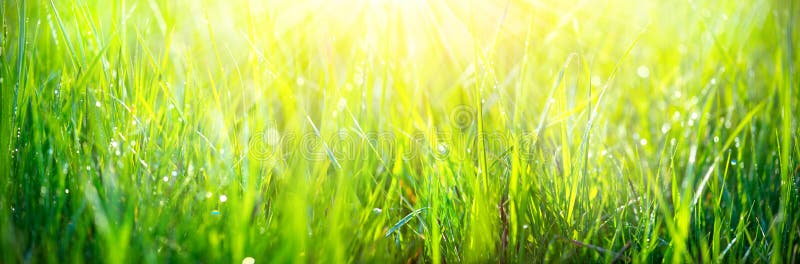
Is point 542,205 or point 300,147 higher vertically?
point 300,147

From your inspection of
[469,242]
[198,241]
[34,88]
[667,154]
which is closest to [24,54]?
[34,88]

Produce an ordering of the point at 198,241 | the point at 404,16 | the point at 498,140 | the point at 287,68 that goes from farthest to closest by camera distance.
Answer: the point at 404,16 → the point at 287,68 → the point at 498,140 → the point at 198,241

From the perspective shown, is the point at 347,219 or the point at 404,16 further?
the point at 404,16

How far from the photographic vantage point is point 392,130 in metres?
1.12

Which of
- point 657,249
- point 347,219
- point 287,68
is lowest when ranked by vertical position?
point 657,249

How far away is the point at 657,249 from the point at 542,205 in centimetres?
19

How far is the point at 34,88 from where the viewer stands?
3.05ft

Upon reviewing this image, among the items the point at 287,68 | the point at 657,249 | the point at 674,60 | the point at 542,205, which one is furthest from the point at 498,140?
the point at 674,60

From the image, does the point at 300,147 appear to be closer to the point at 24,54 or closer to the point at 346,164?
the point at 346,164

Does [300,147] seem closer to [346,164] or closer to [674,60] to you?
[346,164]

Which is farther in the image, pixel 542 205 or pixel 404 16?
pixel 404 16

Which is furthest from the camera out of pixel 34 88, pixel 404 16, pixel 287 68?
pixel 404 16

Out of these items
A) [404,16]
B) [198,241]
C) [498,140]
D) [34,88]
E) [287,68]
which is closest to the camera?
[198,241]

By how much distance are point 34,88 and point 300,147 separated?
1.24 ft
